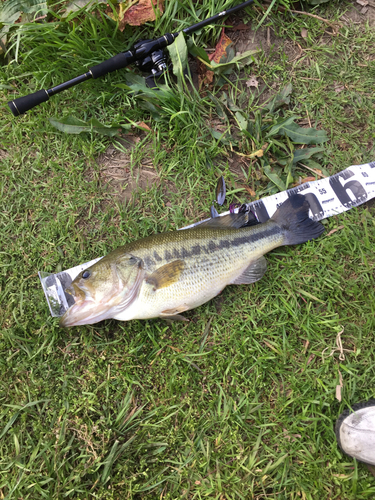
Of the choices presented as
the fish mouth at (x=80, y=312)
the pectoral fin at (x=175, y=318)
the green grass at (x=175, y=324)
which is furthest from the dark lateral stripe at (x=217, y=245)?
the fish mouth at (x=80, y=312)

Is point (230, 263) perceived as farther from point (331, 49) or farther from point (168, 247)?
point (331, 49)

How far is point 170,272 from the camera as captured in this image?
2.85 m

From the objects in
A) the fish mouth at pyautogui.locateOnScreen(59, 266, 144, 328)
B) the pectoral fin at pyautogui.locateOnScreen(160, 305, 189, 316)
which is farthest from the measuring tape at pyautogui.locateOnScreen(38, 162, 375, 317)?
the fish mouth at pyautogui.locateOnScreen(59, 266, 144, 328)

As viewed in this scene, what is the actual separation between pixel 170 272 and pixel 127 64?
244 centimetres

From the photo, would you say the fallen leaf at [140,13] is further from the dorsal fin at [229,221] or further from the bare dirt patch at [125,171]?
the dorsal fin at [229,221]

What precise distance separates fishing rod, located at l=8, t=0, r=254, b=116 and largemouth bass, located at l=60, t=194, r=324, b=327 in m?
1.93

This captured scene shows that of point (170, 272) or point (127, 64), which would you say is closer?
point (170, 272)

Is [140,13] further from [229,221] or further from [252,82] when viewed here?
[229,221]

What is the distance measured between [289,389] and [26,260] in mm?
3162

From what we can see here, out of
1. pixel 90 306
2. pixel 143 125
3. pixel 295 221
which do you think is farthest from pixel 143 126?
pixel 90 306

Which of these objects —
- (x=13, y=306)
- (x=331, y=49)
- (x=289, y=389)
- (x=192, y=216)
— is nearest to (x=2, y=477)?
(x=13, y=306)

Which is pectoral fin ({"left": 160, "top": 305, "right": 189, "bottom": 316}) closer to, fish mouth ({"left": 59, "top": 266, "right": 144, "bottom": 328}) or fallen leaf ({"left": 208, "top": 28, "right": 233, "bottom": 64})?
fish mouth ({"left": 59, "top": 266, "right": 144, "bottom": 328})

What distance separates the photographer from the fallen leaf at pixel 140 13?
3479 millimetres

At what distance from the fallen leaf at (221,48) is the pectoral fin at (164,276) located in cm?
264
